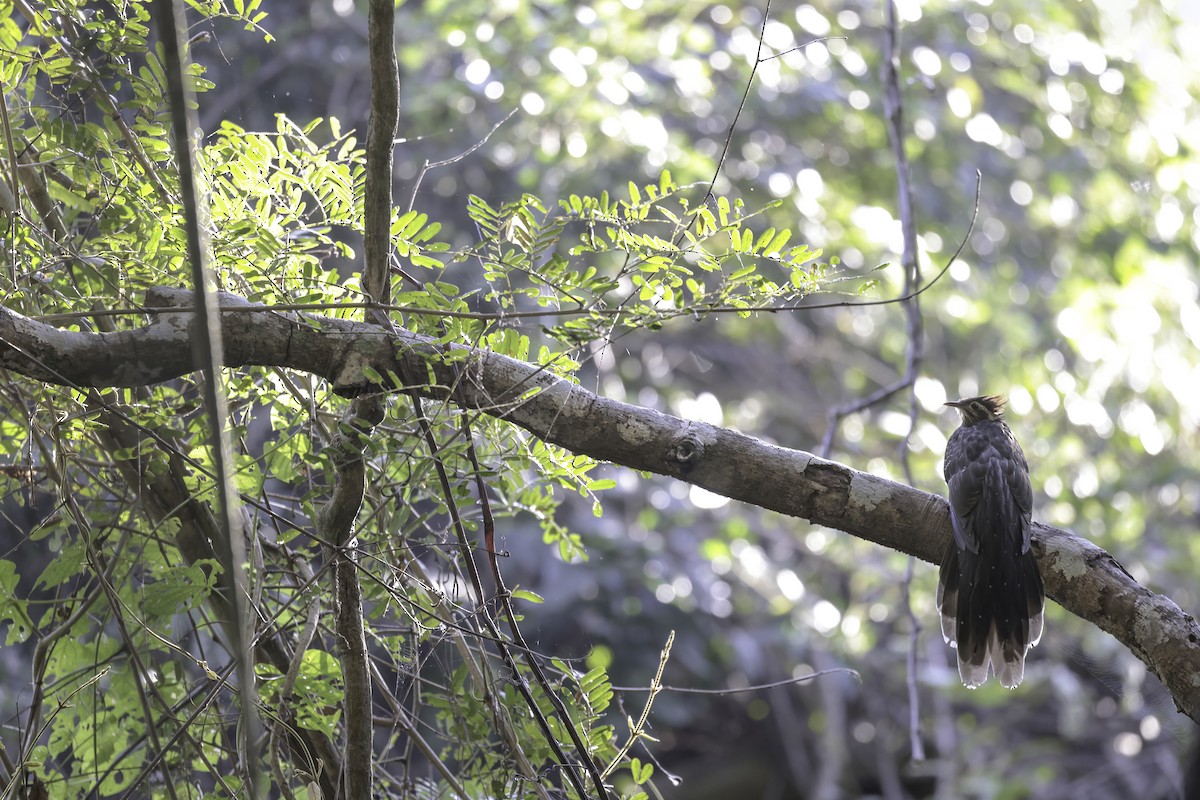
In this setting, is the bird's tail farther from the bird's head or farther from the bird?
the bird's head

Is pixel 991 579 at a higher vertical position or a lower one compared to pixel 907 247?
lower

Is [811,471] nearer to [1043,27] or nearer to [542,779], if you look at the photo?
[542,779]

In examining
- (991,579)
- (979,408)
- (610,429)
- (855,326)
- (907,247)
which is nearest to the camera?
(610,429)

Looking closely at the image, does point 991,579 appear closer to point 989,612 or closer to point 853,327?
point 989,612

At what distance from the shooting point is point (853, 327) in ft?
25.5

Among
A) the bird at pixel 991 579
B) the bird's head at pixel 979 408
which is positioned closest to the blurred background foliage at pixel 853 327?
A: the bird's head at pixel 979 408

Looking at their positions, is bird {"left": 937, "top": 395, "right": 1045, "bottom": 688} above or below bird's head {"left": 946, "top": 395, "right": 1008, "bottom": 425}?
above

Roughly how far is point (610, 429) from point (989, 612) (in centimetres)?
116

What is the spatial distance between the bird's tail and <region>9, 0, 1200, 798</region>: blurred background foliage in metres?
2.61

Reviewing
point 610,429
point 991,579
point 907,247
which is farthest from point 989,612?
point 610,429

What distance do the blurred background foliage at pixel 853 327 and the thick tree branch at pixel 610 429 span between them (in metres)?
3.07

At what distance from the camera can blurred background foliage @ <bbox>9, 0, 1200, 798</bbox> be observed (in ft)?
17.6

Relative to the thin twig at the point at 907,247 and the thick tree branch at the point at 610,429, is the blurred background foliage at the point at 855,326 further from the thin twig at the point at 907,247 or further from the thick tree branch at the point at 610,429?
the thick tree branch at the point at 610,429

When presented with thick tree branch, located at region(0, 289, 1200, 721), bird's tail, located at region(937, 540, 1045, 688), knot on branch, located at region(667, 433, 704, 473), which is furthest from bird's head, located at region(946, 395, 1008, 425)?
knot on branch, located at region(667, 433, 704, 473)
